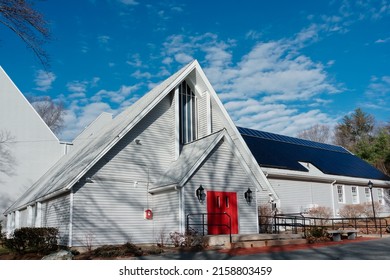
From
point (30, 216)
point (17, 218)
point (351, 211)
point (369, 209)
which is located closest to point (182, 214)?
point (30, 216)

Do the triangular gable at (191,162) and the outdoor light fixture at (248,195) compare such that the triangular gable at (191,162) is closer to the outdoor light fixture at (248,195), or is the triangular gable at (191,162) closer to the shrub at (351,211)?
the outdoor light fixture at (248,195)

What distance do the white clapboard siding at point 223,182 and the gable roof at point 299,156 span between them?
7.27 metres

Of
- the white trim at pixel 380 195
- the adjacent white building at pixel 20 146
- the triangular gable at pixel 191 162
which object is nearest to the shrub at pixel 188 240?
the triangular gable at pixel 191 162

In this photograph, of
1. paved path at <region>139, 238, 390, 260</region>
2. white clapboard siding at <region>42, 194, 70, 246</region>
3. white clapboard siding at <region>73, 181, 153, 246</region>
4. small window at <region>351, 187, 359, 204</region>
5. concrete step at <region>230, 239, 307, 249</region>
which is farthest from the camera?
small window at <region>351, 187, 359, 204</region>

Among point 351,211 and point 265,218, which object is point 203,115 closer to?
point 265,218

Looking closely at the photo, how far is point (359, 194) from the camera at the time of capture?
33094 mm

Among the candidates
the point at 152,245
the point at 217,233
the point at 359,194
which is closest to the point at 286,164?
the point at 359,194

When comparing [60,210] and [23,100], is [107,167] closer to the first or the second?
[60,210]

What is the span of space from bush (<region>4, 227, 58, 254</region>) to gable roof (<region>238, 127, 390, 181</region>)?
14642 mm

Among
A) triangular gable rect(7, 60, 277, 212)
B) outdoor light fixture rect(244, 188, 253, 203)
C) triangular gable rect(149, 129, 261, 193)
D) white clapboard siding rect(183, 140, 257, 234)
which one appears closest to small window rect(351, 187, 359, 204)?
triangular gable rect(7, 60, 277, 212)

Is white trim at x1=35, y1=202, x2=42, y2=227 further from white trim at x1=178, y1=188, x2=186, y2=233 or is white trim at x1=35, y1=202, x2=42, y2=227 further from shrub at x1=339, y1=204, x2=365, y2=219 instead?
shrub at x1=339, y1=204, x2=365, y2=219

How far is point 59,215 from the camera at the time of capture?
674 inches

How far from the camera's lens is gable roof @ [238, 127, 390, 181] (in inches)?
1107
